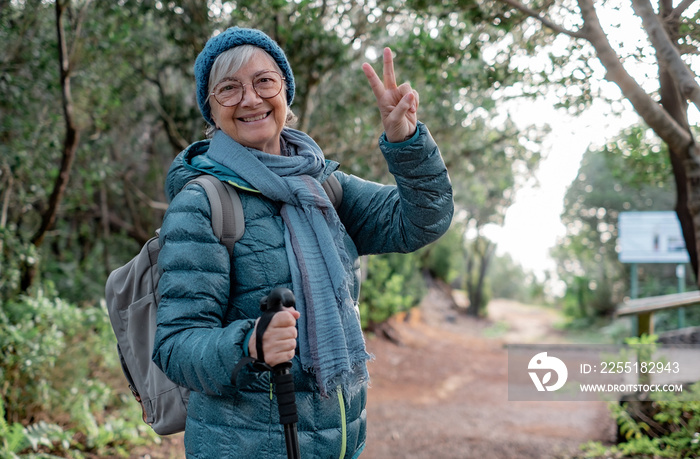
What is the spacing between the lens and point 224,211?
1.65 metres

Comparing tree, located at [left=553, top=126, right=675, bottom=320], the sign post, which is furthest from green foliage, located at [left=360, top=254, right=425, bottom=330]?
tree, located at [left=553, top=126, right=675, bottom=320]

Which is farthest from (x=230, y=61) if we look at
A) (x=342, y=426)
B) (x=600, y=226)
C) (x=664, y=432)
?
(x=600, y=226)

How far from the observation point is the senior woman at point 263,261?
1.55 metres

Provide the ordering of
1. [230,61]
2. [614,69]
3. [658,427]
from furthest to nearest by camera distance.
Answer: [658,427], [614,69], [230,61]

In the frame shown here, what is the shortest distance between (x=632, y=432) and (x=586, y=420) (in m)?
2.14

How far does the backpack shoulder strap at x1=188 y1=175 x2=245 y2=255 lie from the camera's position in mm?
1622

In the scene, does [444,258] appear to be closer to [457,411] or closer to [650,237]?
[650,237]

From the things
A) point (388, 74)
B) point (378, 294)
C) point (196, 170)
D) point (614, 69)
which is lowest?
point (378, 294)

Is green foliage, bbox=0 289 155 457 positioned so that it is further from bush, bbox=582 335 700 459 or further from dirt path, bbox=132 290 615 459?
bush, bbox=582 335 700 459

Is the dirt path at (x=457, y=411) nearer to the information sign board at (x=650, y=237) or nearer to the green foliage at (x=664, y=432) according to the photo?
the green foliage at (x=664, y=432)

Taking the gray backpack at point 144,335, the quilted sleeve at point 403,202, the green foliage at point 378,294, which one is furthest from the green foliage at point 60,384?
the green foliage at point 378,294

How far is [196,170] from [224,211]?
0.71 ft

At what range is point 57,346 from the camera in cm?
461

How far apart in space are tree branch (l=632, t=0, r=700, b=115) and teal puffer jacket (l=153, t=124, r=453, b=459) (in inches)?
59.4
